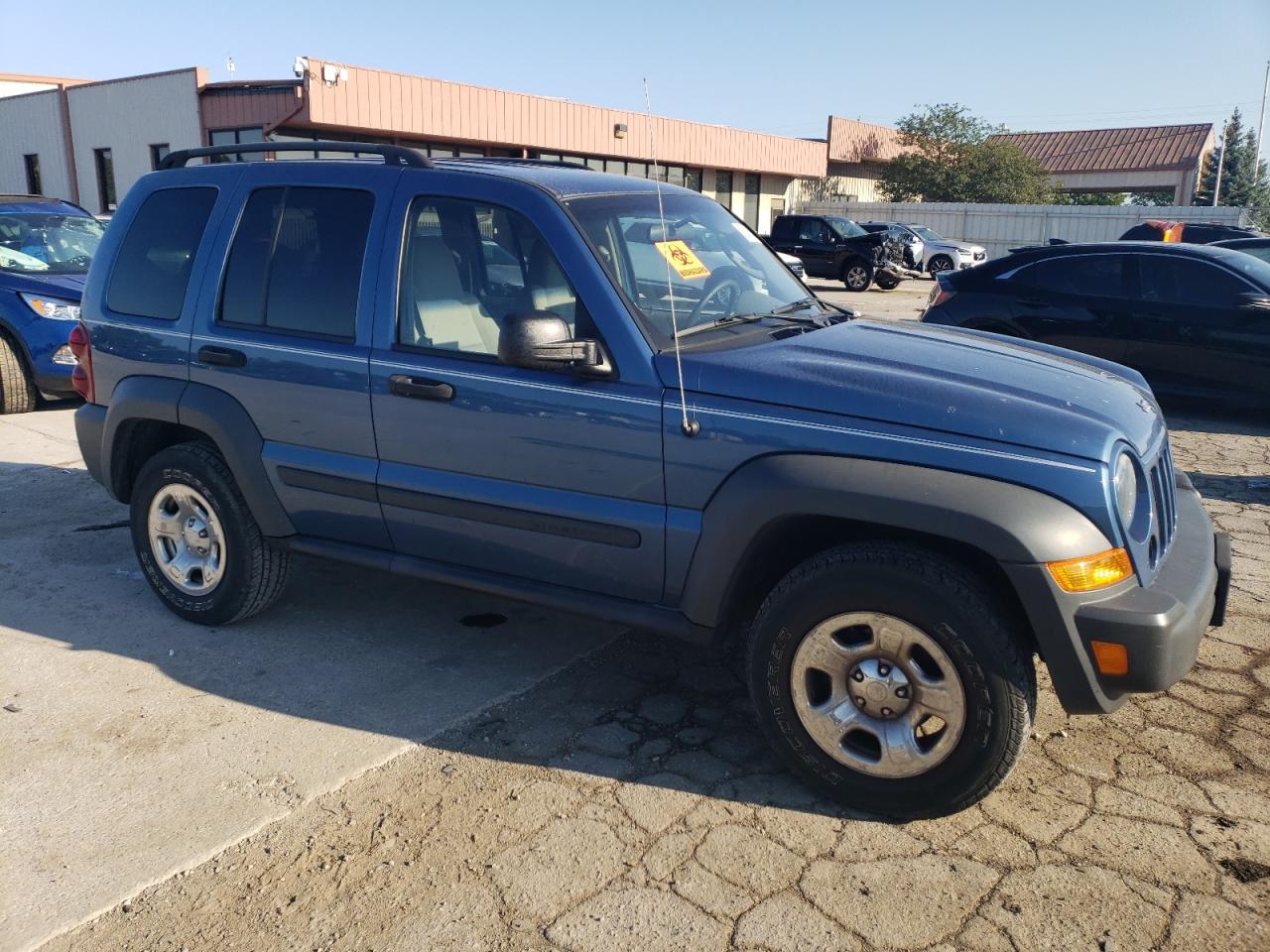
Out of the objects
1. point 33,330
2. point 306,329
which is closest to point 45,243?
point 33,330

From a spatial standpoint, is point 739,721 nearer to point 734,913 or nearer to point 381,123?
point 734,913

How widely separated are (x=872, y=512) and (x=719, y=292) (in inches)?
49.8

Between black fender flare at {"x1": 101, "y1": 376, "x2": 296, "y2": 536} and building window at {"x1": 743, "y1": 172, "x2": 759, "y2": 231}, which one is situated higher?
building window at {"x1": 743, "y1": 172, "x2": 759, "y2": 231}

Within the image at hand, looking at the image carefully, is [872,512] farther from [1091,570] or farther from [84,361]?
[84,361]

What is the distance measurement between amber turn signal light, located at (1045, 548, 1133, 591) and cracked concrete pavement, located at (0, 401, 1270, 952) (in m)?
0.80

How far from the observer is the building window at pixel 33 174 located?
3262 centimetres

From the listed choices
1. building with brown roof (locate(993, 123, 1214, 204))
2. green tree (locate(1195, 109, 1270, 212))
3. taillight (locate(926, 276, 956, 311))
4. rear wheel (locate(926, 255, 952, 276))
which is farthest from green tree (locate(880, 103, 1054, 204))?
taillight (locate(926, 276, 956, 311))

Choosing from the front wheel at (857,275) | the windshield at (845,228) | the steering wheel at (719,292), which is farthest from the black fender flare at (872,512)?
the windshield at (845,228)

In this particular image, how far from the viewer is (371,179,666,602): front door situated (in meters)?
3.43

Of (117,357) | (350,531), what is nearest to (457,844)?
(350,531)

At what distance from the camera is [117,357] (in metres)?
4.58

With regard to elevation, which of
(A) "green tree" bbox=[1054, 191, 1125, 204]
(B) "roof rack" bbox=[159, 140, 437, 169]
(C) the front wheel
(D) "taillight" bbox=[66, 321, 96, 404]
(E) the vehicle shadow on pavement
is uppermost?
(A) "green tree" bbox=[1054, 191, 1125, 204]

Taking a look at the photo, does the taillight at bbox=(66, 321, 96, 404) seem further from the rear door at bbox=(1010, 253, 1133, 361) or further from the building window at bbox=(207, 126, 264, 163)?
the building window at bbox=(207, 126, 264, 163)

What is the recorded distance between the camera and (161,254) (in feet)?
14.8
